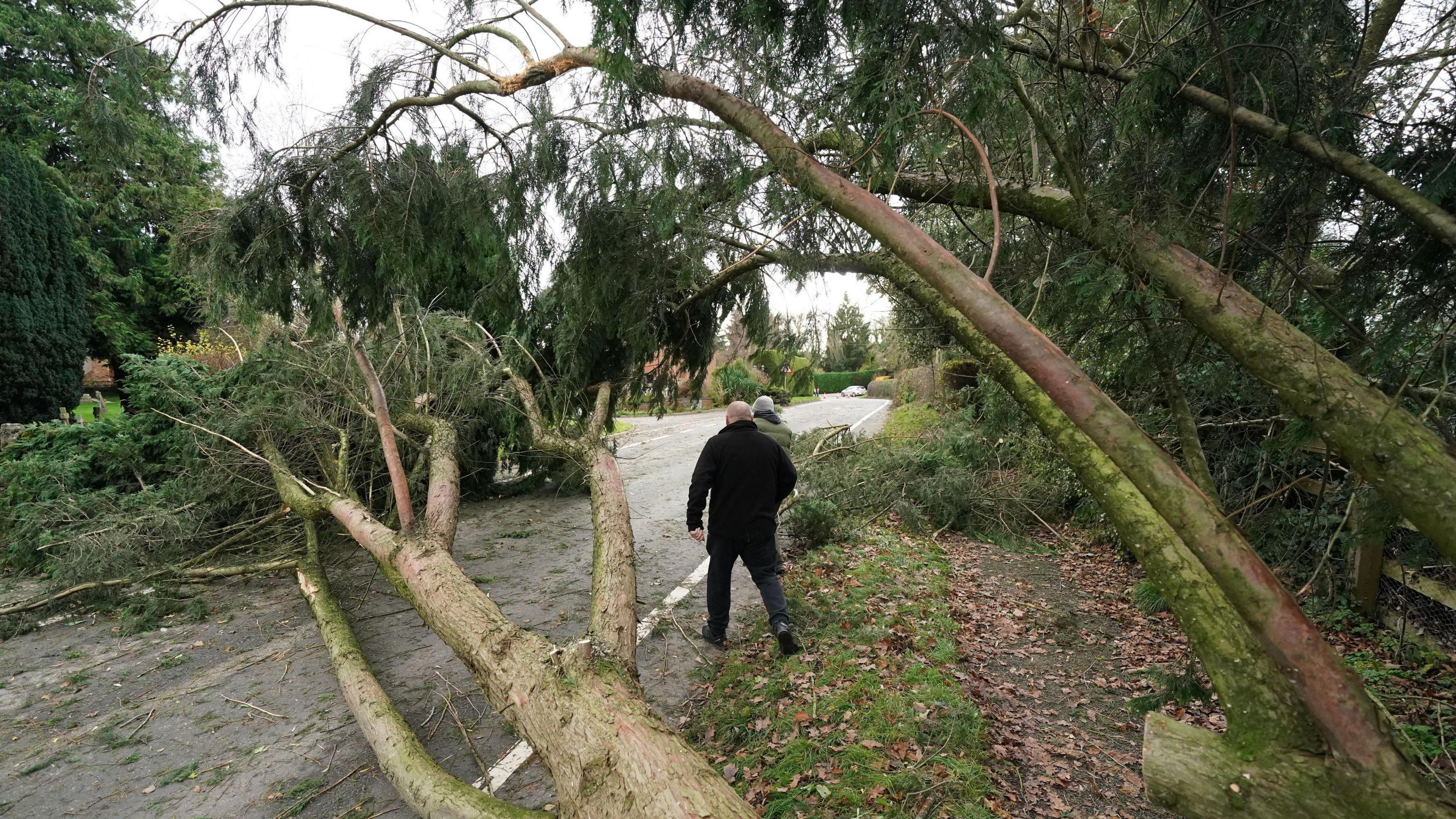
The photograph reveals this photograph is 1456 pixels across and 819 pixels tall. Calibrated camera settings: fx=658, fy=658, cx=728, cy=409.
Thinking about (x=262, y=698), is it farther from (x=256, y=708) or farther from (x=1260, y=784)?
(x=1260, y=784)

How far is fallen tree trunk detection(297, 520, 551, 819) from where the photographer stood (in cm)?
282

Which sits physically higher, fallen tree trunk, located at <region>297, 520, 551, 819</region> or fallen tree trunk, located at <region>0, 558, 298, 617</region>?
fallen tree trunk, located at <region>297, 520, 551, 819</region>

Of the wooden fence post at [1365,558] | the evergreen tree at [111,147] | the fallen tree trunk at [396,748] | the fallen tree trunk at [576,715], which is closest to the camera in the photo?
the fallen tree trunk at [576,715]

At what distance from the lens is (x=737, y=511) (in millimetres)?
5020

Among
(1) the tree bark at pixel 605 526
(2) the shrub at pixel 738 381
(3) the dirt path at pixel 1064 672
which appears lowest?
(3) the dirt path at pixel 1064 672

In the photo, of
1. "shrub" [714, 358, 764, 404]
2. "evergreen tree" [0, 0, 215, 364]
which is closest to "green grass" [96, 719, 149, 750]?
"evergreen tree" [0, 0, 215, 364]

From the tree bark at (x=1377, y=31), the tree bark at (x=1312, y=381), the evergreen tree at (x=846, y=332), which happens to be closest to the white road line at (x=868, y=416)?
the evergreen tree at (x=846, y=332)

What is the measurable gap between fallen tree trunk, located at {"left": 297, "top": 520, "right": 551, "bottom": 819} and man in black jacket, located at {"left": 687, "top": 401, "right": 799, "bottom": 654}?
221 centimetres

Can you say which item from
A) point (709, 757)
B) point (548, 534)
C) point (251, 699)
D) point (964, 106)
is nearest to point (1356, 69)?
point (964, 106)

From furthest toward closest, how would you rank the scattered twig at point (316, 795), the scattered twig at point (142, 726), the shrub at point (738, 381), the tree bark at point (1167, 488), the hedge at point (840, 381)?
the hedge at point (840, 381) → the shrub at point (738, 381) → the scattered twig at point (142, 726) → the scattered twig at point (316, 795) → the tree bark at point (1167, 488)

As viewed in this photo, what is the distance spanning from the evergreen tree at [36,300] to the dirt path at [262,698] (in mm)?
13659

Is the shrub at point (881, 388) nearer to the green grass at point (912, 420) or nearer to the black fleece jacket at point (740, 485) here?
the green grass at point (912, 420)

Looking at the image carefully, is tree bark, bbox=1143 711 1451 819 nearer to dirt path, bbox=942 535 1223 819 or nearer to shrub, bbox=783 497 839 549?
dirt path, bbox=942 535 1223 819

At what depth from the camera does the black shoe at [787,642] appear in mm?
4645
